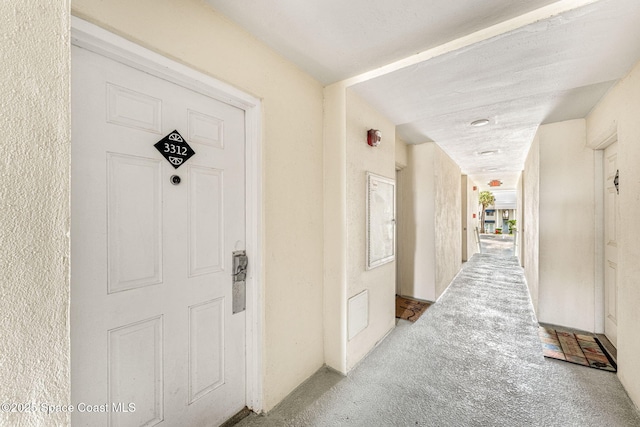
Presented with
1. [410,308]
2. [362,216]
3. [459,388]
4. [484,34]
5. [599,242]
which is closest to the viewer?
[484,34]

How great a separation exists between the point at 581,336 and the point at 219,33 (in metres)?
4.14

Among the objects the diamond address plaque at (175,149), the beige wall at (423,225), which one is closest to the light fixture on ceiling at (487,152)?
the beige wall at (423,225)

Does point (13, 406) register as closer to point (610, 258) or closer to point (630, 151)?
point (630, 151)

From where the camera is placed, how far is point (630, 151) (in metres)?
1.80

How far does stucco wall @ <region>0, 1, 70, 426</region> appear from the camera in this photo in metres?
0.52

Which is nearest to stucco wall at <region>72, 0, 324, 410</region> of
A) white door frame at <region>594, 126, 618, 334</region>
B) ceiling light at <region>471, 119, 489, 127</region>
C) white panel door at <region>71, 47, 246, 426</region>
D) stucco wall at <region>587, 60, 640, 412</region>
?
white panel door at <region>71, 47, 246, 426</region>

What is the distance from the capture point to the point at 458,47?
1.55 m

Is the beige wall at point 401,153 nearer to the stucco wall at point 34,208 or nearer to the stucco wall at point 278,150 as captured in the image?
the stucco wall at point 278,150

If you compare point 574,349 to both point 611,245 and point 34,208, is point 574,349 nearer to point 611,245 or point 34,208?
point 611,245

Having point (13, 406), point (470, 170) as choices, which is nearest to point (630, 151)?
point (13, 406)

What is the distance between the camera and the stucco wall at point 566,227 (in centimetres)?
278

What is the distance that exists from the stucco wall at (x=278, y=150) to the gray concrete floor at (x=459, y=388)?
26 cm

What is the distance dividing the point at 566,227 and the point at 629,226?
1.25m

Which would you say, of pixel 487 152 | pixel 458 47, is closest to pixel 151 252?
pixel 458 47
